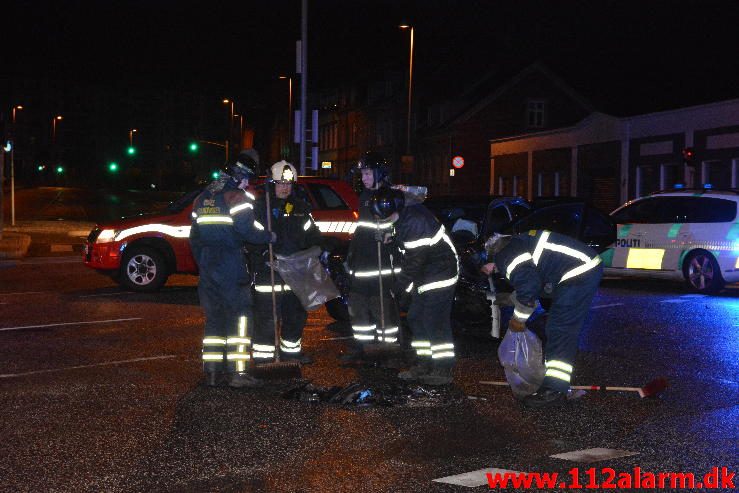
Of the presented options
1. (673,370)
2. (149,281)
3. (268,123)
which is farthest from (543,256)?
(268,123)

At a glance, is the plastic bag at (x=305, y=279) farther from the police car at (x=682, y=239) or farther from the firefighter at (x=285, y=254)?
the police car at (x=682, y=239)

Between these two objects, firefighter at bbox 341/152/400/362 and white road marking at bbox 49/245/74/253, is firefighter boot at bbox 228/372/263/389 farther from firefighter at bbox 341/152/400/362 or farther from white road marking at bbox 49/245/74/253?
white road marking at bbox 49/245/74/253

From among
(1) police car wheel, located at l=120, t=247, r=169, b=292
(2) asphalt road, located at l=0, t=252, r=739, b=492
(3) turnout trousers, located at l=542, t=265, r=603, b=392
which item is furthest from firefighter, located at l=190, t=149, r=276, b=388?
(1) police car wheel, located at l=120, t=247, r=169, b=292

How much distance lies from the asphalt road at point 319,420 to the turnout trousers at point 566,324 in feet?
0.81

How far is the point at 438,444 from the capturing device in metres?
6.07

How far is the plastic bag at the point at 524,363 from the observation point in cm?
729

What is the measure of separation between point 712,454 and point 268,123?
97.8 meters

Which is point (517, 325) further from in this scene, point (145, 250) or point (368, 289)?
point (145, 250)

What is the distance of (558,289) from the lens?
7.21m

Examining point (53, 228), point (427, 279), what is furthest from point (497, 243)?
point (53, 228)

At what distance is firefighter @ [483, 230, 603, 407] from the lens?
23.3 ft

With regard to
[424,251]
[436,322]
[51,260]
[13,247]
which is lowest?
[51,260]

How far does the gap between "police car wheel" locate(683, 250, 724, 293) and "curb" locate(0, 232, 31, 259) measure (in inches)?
578

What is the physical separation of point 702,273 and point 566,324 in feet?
28.1
